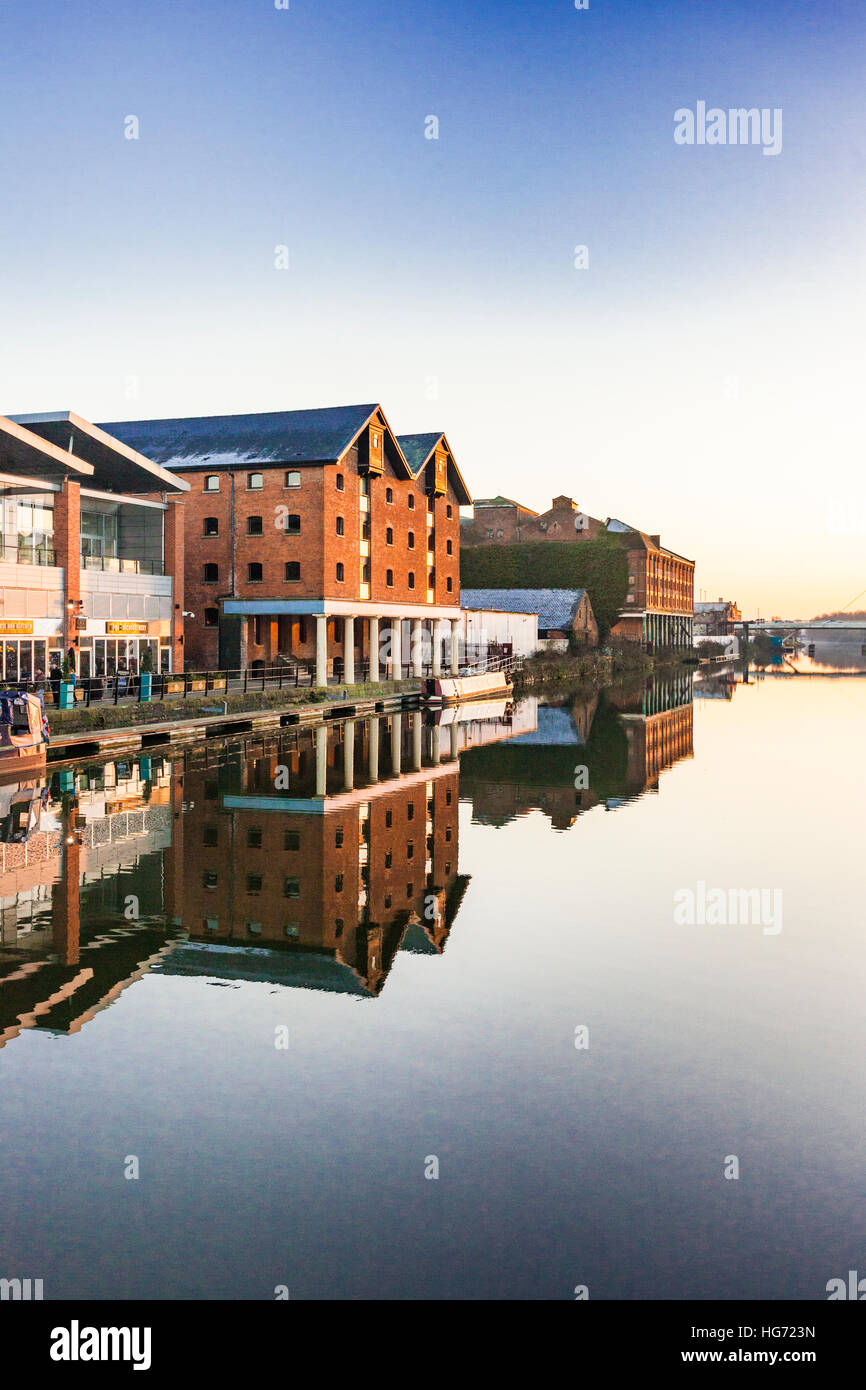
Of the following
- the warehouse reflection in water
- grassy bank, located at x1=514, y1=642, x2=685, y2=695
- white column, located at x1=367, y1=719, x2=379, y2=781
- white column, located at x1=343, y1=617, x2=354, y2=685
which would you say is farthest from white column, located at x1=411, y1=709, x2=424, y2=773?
grassy bank, located at x1=514, y1=642, x2=685, y2=695

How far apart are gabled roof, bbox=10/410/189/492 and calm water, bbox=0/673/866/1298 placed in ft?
67.3

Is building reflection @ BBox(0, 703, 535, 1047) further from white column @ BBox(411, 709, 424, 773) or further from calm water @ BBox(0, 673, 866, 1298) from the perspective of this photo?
white column @ BBox(411, 709, 424, 773)

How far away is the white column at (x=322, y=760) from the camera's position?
26.8 m

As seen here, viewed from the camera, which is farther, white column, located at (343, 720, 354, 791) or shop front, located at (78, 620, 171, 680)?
shop front, located at (78, 620, 171, 680)

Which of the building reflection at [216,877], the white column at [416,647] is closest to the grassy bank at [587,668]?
the white column at [416,647]

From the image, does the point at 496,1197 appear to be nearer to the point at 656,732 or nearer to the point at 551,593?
the point at 656,732

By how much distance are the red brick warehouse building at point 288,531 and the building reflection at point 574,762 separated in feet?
36.9

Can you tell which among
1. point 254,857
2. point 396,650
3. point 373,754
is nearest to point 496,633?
point 396,650

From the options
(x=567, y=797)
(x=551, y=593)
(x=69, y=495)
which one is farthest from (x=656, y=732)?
(x=551, y=593)

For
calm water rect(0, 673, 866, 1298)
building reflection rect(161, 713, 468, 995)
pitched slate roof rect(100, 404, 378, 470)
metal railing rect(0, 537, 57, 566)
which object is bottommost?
calm water rect(0, 673, 866, 1298)

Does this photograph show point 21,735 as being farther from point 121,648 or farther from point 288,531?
point 288,531

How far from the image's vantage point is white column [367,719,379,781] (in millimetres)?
29694

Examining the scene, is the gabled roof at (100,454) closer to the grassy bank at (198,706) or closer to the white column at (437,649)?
the grassy bank at (198,706)
